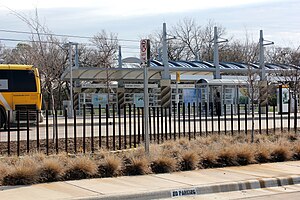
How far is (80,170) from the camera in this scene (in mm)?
11328

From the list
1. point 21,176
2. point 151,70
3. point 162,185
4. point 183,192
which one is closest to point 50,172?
point 21,176

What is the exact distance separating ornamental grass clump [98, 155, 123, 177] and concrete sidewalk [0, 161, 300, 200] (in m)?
0.27

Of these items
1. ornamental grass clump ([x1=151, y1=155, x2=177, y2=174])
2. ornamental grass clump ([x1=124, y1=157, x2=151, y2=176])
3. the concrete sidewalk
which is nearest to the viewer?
the concrete sidewalk

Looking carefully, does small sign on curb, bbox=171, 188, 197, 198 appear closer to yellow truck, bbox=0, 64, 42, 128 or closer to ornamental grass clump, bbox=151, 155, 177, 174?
ornamental grass clump, bbox=151, 155, 177, 174

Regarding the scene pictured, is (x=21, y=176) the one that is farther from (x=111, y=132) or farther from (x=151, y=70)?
(x=151, y=70)

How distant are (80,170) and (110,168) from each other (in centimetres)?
68

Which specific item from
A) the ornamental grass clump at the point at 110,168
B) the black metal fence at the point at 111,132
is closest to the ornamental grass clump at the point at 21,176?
the ornamental grass clump at the point at 110,168

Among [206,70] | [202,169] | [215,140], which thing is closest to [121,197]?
[202,169]

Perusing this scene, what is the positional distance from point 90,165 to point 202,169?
288 cm

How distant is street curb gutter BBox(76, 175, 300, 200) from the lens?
955cm

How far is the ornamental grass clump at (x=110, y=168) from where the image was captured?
38.0 feet

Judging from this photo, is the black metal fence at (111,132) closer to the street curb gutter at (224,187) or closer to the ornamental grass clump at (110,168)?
the ornamental grass clump at (110,168)

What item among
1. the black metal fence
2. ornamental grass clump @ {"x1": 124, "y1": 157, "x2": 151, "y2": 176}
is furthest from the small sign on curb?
the black metal fence

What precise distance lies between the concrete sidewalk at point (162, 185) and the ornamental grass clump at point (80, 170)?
0.29 metres
